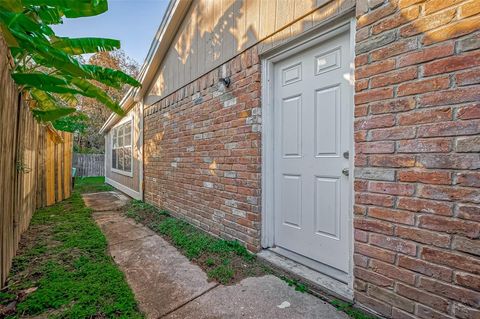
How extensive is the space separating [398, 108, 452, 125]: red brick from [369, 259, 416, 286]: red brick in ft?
3.38

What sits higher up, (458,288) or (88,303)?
(458,288)

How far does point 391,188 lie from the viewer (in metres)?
1.72

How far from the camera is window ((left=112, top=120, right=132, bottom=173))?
8.60 metres

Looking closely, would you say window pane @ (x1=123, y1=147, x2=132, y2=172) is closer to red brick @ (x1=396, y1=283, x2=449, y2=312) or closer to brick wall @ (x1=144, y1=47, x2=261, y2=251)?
brick wall @ (x1=144, y1=47, x2=261, y2=251)

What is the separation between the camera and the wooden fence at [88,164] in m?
16.0

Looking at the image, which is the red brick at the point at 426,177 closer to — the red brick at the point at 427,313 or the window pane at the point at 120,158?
the red brick at the point at 427,313

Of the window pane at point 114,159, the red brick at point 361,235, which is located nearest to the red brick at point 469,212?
the red brick at point 361,235

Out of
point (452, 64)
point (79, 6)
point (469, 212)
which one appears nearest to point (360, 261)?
point (469, 212)

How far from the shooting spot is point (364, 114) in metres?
1.87

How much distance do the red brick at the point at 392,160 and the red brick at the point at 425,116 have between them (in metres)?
0.24

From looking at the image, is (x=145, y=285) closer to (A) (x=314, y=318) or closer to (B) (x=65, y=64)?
(A) (x=314, y=318)

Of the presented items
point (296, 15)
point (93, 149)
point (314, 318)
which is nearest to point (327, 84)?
point (296, 15)

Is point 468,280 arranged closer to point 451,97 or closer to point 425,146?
point 425,146

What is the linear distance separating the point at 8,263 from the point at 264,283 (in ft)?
8.60
